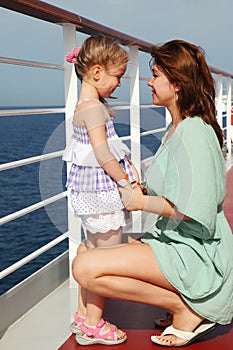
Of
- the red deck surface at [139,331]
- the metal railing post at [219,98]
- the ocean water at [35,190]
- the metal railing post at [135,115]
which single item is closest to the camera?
the red deck surface at [139,331]

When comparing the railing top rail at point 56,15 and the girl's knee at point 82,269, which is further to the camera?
the railing top rail at point 56,15

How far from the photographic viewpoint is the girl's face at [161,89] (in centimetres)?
200

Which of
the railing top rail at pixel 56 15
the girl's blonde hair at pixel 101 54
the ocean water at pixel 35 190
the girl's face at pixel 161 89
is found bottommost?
the ocean water at pixel 35 190

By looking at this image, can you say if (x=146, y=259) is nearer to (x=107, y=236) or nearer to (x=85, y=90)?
(x=107, y=236)

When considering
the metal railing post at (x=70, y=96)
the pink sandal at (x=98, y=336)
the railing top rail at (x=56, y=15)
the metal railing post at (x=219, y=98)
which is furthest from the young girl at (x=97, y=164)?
the metal railing post at (x=219, y=98)

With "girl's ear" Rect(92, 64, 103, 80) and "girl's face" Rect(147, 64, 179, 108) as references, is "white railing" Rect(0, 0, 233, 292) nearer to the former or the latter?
"girl's ear" Rect(92, 64, 103, 80)

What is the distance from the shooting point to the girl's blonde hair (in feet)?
6.57

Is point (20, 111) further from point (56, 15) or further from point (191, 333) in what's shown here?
point (191, 333)

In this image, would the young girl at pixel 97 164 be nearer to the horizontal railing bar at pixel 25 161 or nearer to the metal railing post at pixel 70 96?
the horizontal railing bar at pixel 25 161

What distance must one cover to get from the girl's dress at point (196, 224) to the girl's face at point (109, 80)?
251 millimetres

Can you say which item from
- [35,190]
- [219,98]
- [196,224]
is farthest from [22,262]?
[35,190]

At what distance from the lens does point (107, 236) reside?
207 cm

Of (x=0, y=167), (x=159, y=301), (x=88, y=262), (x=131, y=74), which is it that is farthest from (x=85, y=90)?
(x=131, y=74)

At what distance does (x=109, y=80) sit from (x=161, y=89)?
0.53ft
